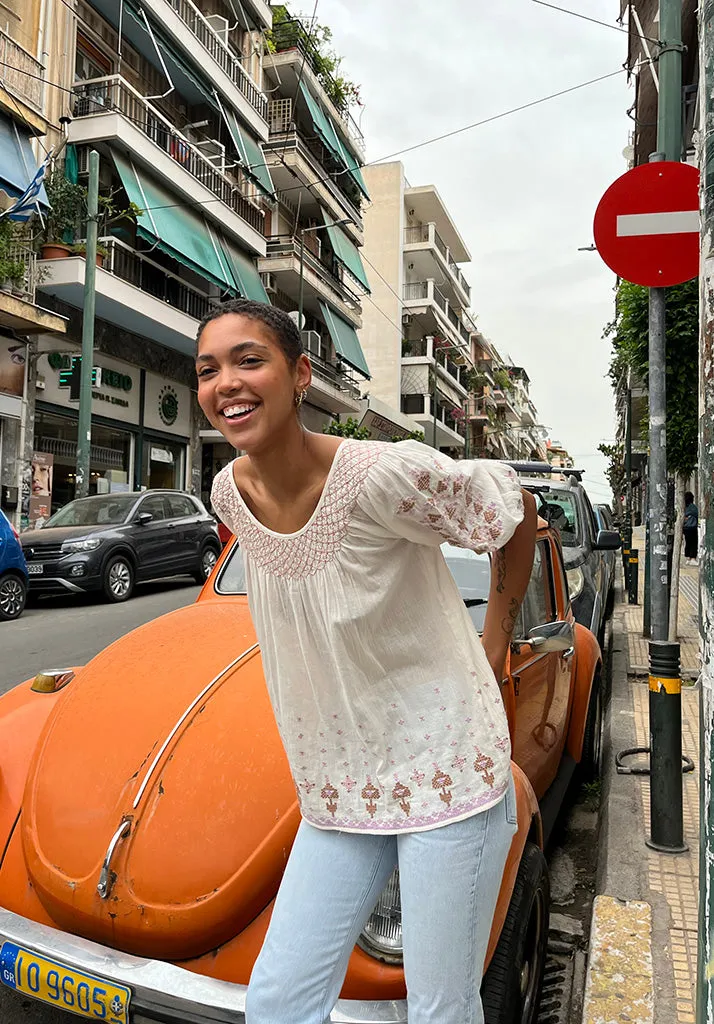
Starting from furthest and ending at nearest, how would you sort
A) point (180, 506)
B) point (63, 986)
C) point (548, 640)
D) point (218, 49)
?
1. point (218, 49)
2. point (180, 506)
3. point (548, 640)
4. point (63, 986)

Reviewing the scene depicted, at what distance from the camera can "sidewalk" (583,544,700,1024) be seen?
2443 millimetres

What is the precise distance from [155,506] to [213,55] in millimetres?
14697

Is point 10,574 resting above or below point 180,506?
below

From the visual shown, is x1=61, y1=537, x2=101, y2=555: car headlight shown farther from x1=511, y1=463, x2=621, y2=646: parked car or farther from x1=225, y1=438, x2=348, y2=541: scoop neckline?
x1=225, y1=438, x2=348, y2=541: scoop neckline

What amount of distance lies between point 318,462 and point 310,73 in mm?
29618

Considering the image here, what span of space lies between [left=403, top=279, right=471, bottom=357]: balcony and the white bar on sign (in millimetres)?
41126

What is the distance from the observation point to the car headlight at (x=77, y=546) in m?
10.8

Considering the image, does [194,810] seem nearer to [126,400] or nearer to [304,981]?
[304,981]

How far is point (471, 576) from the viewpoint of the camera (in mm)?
3299

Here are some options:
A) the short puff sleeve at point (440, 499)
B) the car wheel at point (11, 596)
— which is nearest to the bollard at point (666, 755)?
the short puff sleeve at point (440, 499)

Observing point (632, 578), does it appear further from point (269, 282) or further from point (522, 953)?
point (269, 282)

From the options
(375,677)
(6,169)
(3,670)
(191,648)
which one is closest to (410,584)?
(375,677)

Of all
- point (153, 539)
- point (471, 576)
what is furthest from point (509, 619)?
point (153, 539)

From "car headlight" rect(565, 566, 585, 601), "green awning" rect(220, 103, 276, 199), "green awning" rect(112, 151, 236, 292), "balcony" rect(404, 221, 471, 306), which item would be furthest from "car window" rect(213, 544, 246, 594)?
"balcony" rect(404, 221, 471, 306)
